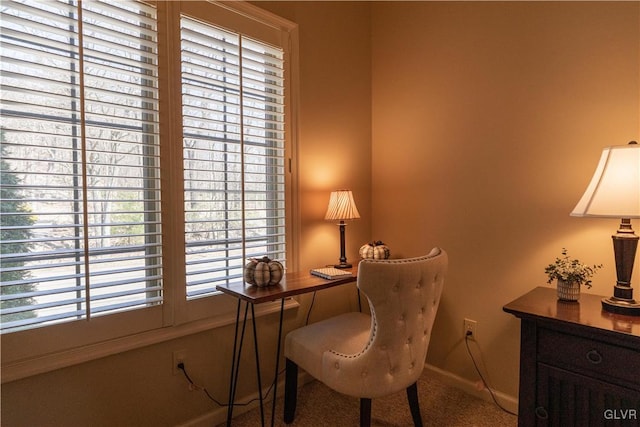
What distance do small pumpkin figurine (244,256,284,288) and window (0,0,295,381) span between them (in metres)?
0.23

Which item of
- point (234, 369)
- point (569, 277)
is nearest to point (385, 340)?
point (569, 277)

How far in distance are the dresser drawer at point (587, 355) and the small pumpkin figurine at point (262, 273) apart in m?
1.15

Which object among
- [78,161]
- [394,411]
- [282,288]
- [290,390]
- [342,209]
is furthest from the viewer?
[342,209]

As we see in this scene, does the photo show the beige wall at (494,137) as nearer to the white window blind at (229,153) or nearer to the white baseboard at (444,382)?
the white baseboard at (444,382)

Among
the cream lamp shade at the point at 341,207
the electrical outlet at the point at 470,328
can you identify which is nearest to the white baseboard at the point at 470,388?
the electrical outlet at the point at 470,328

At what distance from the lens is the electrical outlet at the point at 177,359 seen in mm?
1740

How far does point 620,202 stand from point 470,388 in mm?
1421

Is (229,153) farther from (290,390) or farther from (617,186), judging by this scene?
(617,186)

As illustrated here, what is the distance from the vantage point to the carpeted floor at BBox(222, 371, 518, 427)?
192 cm

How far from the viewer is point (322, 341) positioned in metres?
1.74

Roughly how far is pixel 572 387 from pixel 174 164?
1923 millimetres

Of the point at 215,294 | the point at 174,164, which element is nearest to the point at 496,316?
the point at 215,294

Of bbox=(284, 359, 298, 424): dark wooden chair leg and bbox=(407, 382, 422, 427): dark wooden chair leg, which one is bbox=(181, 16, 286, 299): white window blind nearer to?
bbox=(284, 359, 298, 424): dark wooden chair leg

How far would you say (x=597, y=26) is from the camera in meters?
1.70
